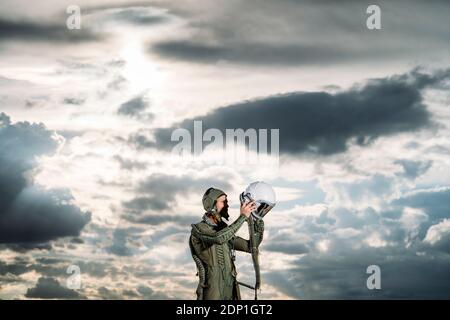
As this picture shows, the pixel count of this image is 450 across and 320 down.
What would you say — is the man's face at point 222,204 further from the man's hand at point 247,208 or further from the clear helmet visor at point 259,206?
the man's hand at point 247,208

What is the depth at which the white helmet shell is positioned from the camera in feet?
88.6

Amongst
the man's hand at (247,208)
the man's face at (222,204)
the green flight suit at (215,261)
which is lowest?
the green flight suit at (215,261)

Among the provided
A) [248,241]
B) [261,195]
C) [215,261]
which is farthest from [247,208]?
[215,261]

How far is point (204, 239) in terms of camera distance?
2745 cm

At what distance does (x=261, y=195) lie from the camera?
27000 millimetres

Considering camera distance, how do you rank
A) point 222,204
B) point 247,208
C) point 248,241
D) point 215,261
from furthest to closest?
point 248,241, point 215,261, point 222,204, point 247,208

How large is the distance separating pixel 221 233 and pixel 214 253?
40.3 inches

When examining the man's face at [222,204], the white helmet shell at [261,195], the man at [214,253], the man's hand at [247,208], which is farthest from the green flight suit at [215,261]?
the man's hand at [247,208]

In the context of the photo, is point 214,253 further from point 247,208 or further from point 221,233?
point 247,208

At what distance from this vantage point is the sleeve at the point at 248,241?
28.0 m
